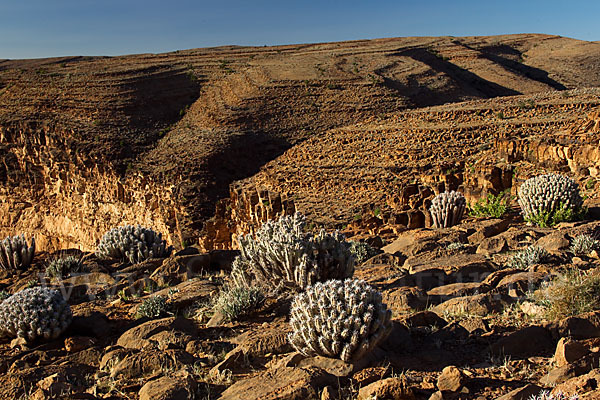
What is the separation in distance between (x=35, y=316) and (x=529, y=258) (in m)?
5.38

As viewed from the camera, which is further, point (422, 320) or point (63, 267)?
point (63, 267)

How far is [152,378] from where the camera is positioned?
4348mm

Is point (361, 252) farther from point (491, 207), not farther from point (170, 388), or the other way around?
point (170, 388)

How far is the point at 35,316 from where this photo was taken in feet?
18.8

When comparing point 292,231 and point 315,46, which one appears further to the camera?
point 315,46

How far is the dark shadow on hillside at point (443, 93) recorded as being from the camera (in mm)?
28000

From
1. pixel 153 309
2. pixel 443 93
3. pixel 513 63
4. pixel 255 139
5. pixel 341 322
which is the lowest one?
pixel 153 309

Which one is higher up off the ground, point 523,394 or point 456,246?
point 523,394

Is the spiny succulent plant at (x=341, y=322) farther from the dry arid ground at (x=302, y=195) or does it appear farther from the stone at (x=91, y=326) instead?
the stone at (x=91, y=326)

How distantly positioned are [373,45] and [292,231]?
36.7m

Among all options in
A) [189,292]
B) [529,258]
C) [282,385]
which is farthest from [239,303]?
[529,258]

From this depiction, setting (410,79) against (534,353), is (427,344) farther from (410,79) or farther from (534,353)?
(410,79)

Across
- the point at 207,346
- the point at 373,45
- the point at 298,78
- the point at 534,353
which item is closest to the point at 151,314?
the point at 207,346

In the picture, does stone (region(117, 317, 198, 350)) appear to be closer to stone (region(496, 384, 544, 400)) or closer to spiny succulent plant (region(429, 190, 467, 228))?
stone (region(496, 384, 544, 400))
